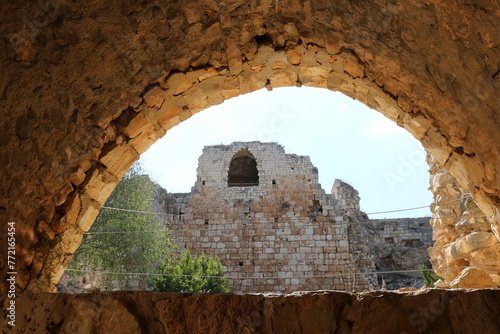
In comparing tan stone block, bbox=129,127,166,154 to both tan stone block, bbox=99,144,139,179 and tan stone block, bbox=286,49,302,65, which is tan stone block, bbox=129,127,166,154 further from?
tan stone block, bbox=286,49,302,65

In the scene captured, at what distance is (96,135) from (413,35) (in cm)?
268

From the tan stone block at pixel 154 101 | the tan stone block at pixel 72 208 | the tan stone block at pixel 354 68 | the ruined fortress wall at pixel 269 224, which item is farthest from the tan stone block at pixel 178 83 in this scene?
the ruined fortress wall at pixel 269 224

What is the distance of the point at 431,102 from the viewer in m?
3.25

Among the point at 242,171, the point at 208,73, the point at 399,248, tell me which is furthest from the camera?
the point at 242,171

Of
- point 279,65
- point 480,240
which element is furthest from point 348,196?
point 279,65

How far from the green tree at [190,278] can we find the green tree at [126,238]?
0.58 meters

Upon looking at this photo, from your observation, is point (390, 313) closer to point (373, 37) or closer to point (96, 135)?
point (373, 37)

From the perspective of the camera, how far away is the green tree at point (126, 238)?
959cm

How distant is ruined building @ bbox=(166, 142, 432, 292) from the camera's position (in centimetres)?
1245

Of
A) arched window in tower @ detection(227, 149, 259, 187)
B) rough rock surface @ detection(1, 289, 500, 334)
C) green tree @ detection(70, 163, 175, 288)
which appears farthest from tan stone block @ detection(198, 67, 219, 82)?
arched window in tower @ detection(227, 149, 259, 187)

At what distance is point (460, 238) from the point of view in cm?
541

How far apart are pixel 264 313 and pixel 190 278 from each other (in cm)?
898

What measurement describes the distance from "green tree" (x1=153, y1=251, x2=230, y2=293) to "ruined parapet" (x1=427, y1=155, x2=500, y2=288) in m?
5.55

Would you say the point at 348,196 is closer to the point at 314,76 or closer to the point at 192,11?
the point at 314,76
